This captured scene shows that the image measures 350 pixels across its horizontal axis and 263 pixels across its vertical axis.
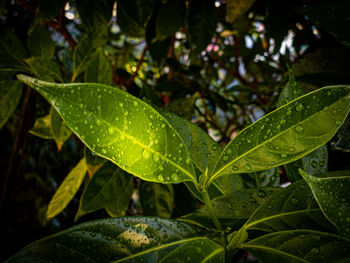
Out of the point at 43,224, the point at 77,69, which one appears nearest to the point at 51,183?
the point at 43,224

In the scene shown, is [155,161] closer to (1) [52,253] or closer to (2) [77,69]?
(1) [52,253]

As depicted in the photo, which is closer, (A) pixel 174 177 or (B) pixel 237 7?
(A) pixel 174 177

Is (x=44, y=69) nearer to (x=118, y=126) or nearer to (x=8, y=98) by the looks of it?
(x=8, y=98)

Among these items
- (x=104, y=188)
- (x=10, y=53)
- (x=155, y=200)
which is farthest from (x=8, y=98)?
(x=155, y=200)

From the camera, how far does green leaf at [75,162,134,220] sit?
58 centimetres

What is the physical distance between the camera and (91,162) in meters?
0.63

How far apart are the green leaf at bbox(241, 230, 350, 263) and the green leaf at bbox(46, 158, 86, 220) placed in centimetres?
58

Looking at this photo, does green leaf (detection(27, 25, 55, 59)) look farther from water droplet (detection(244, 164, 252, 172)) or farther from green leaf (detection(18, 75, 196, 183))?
water droplet (detection(244, 164, 252, 172))

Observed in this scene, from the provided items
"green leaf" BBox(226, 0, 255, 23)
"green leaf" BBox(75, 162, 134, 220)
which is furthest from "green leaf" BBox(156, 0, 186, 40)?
"green leaf" BBox(75, 162, 134, 220)

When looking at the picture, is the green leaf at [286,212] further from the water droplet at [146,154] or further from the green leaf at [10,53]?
the green leaf at [10,53]

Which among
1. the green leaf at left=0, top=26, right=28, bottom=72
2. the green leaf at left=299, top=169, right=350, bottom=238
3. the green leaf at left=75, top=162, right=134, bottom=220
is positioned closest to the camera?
the green leaf at left=299, top=169, right=350, bottom=238

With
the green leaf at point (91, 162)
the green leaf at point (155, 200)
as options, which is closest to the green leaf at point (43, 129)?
the green leaf at point (91, 162)

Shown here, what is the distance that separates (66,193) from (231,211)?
56cm

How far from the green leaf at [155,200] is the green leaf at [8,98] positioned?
446 mm
